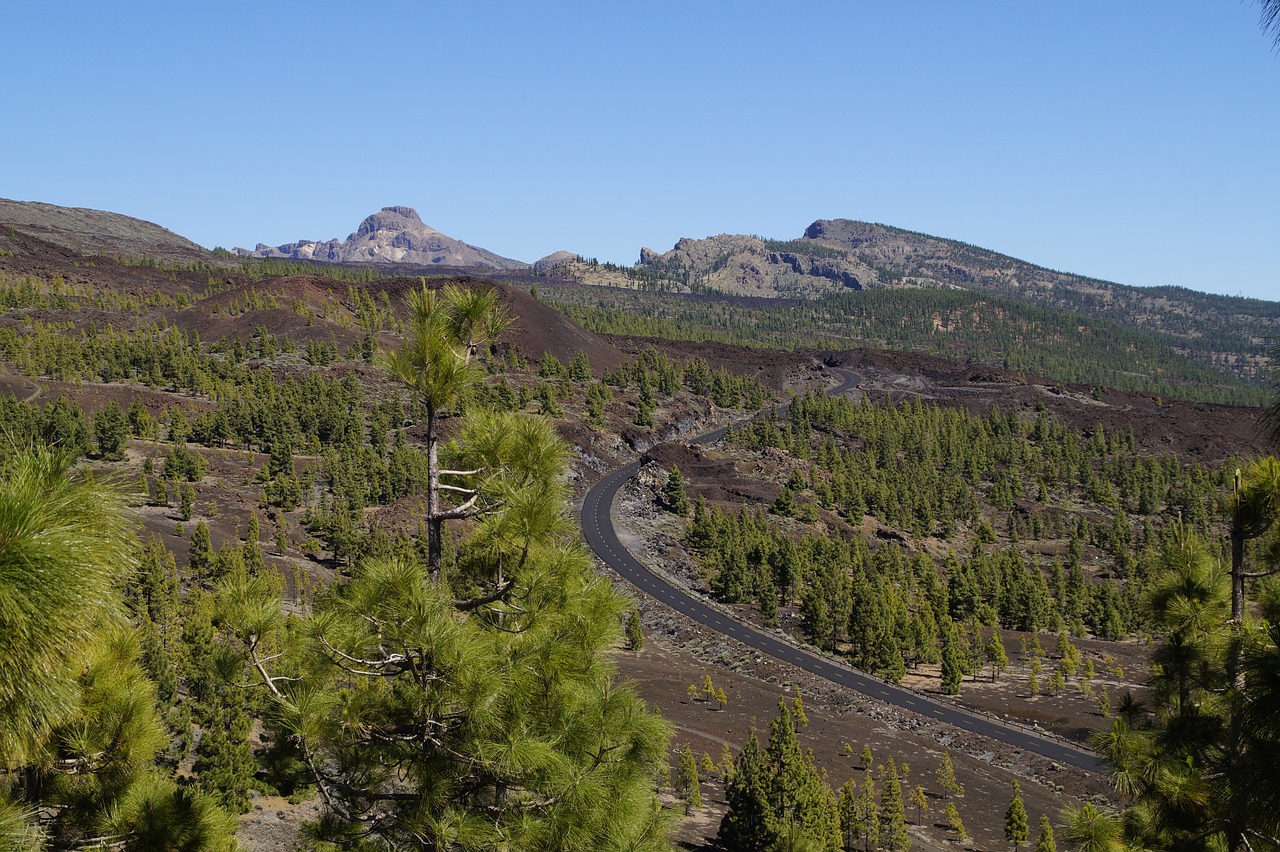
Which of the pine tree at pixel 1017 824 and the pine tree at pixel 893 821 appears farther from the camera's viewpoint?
the pine tree at pixel 893 821

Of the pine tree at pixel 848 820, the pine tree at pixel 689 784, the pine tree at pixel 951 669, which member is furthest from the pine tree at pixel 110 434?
the pine tree at pixel 951 669

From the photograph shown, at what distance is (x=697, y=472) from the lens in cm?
9531

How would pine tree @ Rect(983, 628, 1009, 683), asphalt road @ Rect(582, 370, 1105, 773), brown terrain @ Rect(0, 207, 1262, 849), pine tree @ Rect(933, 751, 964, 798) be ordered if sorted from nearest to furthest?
pine tree @ Rect(933, 751, 964, 798)
brown terrain @ Rect(0, 207, 1262, 849)
asphalt road @ Rect(582, 370, 1105, 773)
pine tree @ Rect(983, 628, 1009, 683)

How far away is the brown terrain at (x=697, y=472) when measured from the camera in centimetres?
4084

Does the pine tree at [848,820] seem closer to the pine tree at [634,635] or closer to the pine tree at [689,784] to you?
the pine tree at [689,784]

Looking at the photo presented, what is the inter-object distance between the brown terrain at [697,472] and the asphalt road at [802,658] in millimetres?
1749

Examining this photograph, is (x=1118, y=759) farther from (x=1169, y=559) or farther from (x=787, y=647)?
(x=787, y=647)

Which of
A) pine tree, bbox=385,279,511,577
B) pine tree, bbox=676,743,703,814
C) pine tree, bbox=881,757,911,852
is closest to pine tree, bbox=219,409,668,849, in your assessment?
pine tree, bbox=385,279,511,577

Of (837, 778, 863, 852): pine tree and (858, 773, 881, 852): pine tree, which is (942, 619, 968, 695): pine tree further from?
(837, 778, 863, 852): pine tree

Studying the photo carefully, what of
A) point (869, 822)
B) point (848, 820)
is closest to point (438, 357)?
point (848, 820)

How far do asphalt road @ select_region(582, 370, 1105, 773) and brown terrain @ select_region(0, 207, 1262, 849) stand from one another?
1.75m

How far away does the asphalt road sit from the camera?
45906 mm

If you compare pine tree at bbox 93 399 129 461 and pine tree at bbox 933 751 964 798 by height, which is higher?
pine tree at bbox 93 399 129 461

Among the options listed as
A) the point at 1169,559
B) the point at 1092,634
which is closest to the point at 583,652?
the point at 1169,559
